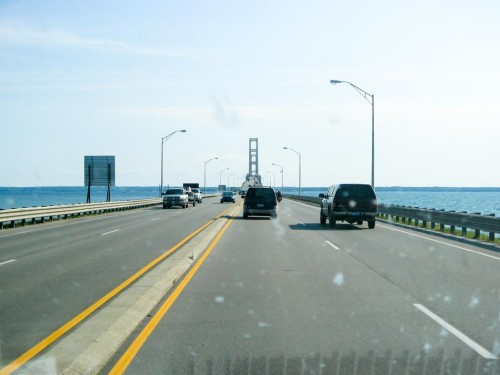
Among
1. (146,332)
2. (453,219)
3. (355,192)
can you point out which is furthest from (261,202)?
(146,332)

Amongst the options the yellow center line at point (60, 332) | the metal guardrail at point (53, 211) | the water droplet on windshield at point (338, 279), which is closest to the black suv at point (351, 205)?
the water droplet on windshield at point (338, 279)

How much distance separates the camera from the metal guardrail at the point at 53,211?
28.4 meters

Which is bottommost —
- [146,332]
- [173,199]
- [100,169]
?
[146,332]

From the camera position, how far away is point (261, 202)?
35.2 m

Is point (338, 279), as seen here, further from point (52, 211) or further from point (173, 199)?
point (173, 199)

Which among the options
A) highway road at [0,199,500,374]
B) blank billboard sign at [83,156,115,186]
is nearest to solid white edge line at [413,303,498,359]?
highway road at [0,199,500,374]

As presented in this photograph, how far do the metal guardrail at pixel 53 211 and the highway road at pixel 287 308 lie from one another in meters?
11.7

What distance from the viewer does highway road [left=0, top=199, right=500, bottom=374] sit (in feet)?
20.3

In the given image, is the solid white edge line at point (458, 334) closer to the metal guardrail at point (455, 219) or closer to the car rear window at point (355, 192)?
the metal guardrail at point (455, 219)

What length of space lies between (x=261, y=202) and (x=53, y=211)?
1191 centimetres

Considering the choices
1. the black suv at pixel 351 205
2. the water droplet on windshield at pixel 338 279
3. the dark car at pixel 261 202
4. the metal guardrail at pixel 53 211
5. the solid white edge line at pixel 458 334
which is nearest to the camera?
the solid white edge line at pixel 458 334

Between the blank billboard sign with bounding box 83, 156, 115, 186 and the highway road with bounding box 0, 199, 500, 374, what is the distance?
43.1m

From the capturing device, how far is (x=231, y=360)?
613 centimetres

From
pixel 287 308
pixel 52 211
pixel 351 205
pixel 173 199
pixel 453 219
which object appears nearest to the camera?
pixel 287 308
